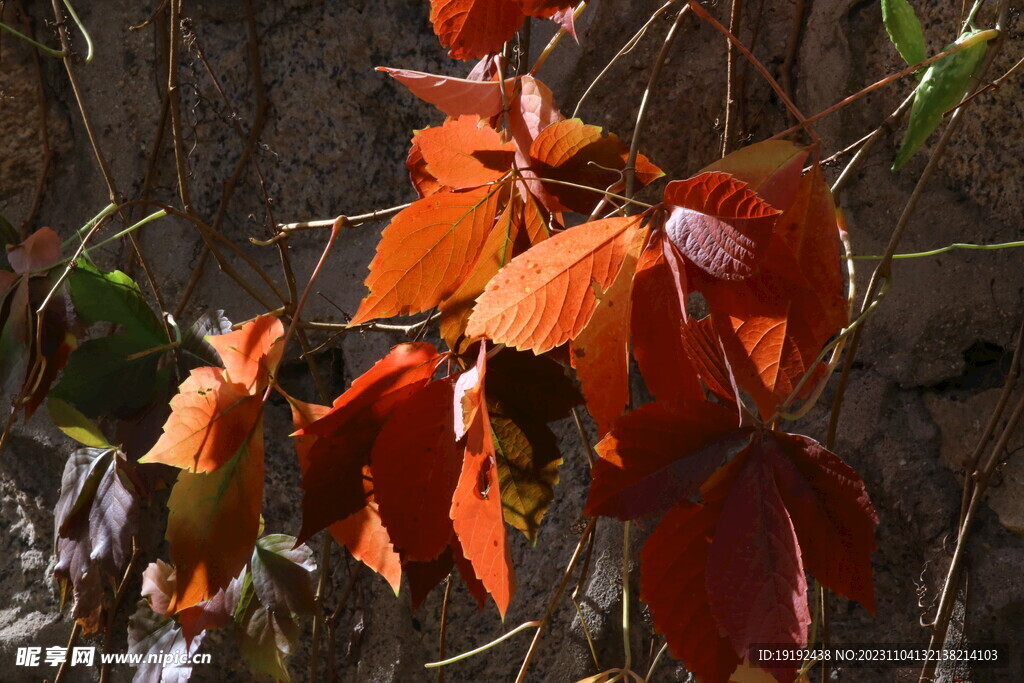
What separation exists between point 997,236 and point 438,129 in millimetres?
694

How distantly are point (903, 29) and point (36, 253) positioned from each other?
2.46 ft

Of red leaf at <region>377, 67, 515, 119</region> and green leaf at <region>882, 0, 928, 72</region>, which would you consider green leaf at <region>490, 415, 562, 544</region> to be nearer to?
red leaf at <region>377, 67, 515, 119</region>

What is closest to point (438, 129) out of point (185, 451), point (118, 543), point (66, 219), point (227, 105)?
point (185, 451)

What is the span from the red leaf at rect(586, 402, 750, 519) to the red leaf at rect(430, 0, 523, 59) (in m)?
0.24

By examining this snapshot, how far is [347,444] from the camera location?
511 millimetres

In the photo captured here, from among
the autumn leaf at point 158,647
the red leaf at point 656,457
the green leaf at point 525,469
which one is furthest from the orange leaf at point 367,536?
the autumn leaf at point 158,647

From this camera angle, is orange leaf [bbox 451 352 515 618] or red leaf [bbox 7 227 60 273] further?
red leaf [bbox 7 227 60 273]

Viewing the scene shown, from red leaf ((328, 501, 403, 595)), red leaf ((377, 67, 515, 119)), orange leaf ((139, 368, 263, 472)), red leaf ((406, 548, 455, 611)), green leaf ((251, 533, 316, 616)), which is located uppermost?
red leaf ((377, 67, 515, 119))

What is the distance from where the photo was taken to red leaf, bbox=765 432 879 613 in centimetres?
40

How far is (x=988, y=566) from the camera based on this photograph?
845 mm

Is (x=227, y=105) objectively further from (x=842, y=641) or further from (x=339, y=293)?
(x=842, y=641)

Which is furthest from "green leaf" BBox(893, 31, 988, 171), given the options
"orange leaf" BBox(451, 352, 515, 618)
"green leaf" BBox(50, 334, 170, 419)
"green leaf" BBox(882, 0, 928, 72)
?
"green leaf" BBox(50, 334, 170, 419)

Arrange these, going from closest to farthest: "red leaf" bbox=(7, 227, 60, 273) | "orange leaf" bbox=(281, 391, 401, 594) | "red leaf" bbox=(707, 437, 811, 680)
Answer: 1. "red leaf" bbox=(707, 437, 811, 680)
2. "orange leaf" bbox=(281, 391, 401, 594)
3. "red leaf" bbox=(7, 227, 60, 273)

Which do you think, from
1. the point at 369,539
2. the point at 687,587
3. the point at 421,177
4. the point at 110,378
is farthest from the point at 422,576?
the point at 110,378
